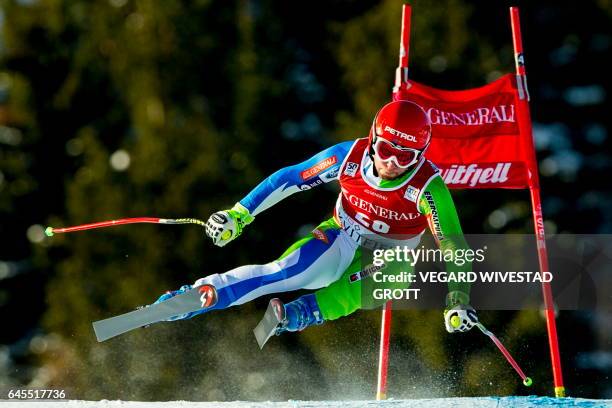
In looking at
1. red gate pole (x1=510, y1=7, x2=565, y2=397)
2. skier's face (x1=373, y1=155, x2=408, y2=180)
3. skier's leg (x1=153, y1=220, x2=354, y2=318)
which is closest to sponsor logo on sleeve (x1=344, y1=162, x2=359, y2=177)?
skier's face (x1=373, y1=155, x2=408, y2=180)

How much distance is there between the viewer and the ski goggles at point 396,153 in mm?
6777

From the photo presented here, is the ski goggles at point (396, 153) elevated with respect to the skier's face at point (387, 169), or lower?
elevated

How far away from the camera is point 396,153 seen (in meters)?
6.78

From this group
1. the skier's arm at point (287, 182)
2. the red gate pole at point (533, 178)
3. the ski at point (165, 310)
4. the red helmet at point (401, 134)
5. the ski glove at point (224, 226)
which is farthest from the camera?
the red gate pole at point (533, 178)

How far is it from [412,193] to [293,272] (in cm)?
86

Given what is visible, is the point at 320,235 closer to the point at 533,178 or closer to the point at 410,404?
the point at 410,404

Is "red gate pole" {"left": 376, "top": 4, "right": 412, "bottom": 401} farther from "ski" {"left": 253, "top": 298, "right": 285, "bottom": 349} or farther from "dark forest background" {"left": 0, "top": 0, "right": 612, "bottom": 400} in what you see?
"dark forest background" {"left": 0, "top": 0, "right": 612, "bottom": 400}

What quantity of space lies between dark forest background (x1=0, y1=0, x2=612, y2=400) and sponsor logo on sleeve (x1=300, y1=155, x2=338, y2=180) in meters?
4.63

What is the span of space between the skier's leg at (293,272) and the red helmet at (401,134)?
643 millimetres

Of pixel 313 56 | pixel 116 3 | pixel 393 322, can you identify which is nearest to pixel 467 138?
pixel 393 322

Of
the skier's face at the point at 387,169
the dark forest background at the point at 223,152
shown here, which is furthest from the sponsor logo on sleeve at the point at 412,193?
the dark forest background at the point at 223,152

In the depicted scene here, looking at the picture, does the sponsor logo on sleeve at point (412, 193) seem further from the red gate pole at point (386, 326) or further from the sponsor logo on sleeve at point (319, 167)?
the red gate pole at point (386, 326)

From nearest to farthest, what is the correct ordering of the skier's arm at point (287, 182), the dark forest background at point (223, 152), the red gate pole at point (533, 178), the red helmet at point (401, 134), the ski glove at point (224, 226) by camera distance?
the red helmet at point (401, 134) → the ski glove at point (224, 226) → the skier's arm at point (287, 182) → the red gate pole at point (533, 178) → the dark forest background at point (223, 152)

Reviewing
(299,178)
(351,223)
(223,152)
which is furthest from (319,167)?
(223,152)
